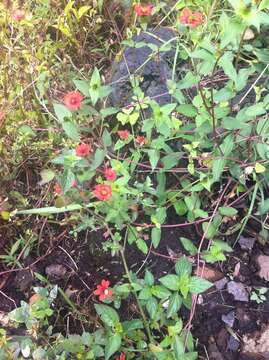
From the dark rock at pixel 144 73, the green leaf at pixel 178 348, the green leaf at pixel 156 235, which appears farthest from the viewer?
the dark rock at pixel 144 73

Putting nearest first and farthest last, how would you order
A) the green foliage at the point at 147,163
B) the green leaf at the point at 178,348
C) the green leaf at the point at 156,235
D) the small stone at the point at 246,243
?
the green leaf at the point at 178,348 → the green foliage at the point at 147,163 → the green leaf at the point at 156,235 → the small stone at the point at 246,243

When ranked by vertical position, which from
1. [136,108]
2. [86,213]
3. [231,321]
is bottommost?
[231,321]

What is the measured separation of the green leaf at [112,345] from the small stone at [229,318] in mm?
372

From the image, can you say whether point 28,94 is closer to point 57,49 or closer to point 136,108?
point 57,49

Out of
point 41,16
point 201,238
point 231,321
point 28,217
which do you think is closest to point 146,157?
point 201,238

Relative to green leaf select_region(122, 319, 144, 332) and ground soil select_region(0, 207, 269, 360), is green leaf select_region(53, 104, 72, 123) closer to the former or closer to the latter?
ground soil select_region(0, 207, 269, 360)

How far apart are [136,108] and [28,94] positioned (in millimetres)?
516

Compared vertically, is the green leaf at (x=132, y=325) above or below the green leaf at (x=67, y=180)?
below

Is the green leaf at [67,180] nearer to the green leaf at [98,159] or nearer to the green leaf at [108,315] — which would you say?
the green leaf at [98,159]

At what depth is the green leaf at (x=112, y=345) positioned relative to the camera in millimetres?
1327

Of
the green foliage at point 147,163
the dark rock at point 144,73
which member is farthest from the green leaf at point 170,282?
the dark rock at point 144,73

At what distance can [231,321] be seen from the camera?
1546 mm

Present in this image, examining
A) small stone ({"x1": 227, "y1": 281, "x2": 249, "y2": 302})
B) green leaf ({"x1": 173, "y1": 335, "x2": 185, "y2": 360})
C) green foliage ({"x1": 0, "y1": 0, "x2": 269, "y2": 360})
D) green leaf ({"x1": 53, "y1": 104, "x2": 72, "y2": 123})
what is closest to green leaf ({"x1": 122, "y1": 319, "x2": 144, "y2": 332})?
green foliage ({"x1": 0, "y1": 0, "x2": 269, "y2": 360})

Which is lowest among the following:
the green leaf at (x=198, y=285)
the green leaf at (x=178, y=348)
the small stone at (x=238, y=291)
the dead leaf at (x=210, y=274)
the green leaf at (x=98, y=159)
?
the small stone at (x=238, y=291)
